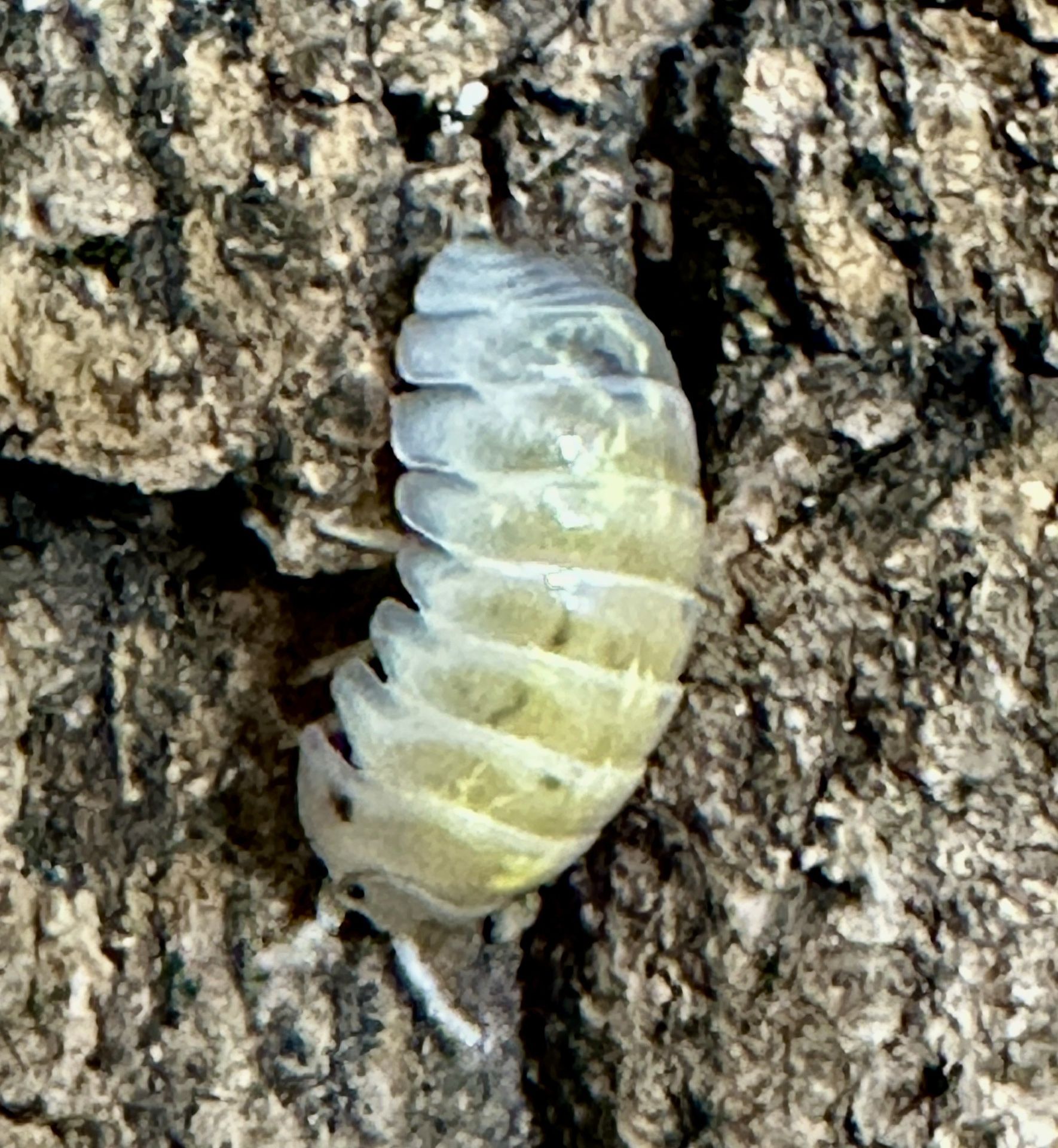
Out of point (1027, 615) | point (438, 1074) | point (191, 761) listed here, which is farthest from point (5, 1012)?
point (1027, 615)

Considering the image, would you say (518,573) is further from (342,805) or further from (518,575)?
(342,805)

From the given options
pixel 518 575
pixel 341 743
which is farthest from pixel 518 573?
pixel 341 743

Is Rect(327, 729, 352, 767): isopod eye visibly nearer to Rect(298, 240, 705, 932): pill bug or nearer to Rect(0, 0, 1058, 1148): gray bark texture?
Rect(298, 240, 705, 932): pill bug

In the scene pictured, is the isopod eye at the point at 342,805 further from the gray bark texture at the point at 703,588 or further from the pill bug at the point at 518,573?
the gray bark texture at the point at 703,588

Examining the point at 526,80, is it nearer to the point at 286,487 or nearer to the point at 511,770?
the point at 286,487

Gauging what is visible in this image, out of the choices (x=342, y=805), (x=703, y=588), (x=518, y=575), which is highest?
(x=518, y=575)

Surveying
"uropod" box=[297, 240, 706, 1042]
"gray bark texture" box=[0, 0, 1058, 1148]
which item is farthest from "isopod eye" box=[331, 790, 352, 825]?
"gray bark texture" box=[0, 0, 1058, 1148]
